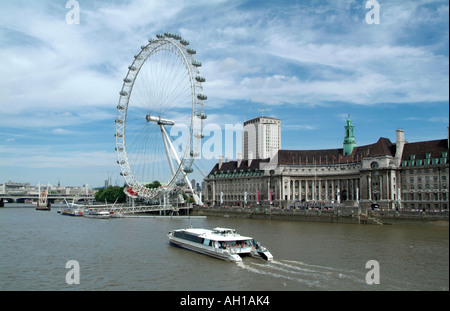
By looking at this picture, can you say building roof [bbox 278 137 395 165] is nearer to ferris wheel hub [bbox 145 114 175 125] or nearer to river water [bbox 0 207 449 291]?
ferris wheel hub [bbox 145 114 175 125]

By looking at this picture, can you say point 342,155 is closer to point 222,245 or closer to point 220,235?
point 220,235

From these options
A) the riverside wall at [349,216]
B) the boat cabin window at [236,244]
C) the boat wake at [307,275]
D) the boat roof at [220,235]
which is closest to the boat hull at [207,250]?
the boat cabin window at [236,244]

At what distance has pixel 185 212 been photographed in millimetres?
103375

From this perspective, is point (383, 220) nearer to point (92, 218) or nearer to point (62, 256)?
point (62, 256)

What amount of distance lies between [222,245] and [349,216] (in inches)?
1584

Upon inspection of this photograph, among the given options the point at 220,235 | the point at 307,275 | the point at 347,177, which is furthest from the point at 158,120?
the point at 307,275

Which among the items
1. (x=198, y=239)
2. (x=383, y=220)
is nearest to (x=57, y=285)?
(x=198, y=239)

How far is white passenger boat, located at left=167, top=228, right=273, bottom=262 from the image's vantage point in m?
33.5

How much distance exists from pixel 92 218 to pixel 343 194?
190ft

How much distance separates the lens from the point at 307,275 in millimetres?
26594

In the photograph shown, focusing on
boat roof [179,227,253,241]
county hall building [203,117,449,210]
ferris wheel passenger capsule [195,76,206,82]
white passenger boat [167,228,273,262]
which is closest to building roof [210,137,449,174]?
county hall building [203,117,449,210]

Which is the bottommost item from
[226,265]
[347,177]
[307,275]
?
[226,265]

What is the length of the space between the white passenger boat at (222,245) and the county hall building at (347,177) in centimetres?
3908

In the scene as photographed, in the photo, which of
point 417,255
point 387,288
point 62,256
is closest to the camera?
point 387,288
